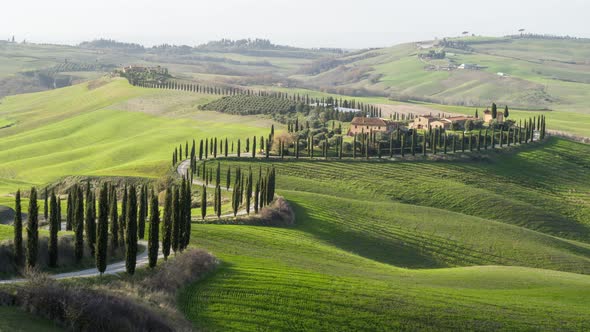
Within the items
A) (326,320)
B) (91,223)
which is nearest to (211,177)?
(91,223)

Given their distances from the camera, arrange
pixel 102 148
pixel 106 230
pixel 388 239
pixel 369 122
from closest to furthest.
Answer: pixel 106 230
pixel 388 239
pixel 369 122
pixel 102 148

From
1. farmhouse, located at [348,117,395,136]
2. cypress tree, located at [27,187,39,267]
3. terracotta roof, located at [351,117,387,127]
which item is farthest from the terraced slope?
terracotta roof, located at [351,117,387,127]

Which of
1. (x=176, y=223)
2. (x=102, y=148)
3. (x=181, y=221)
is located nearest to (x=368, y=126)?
(x=102, y=148)

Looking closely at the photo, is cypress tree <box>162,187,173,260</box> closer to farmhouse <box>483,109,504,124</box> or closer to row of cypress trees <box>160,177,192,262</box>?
row of cypress trees <box>160,177,192,262</box>

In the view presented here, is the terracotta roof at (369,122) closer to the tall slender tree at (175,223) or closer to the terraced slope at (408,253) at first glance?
the terraced slope at (408,253)

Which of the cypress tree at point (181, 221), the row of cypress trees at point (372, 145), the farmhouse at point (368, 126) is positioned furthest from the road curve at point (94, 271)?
the farmhouse at point (368, 126)

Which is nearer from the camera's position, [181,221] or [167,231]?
[167,231]

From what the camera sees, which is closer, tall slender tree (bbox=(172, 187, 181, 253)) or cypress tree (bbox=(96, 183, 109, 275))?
cypress tree (bbox=(96, 183, 109, 275))

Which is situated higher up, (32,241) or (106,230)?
(106,230)

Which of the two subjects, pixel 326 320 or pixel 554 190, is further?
pixel 554 190

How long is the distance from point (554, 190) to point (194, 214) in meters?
79.2

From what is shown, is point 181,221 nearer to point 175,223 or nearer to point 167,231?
point 175,223

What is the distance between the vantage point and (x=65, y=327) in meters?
38.3

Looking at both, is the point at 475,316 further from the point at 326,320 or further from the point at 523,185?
the point at 523,185
